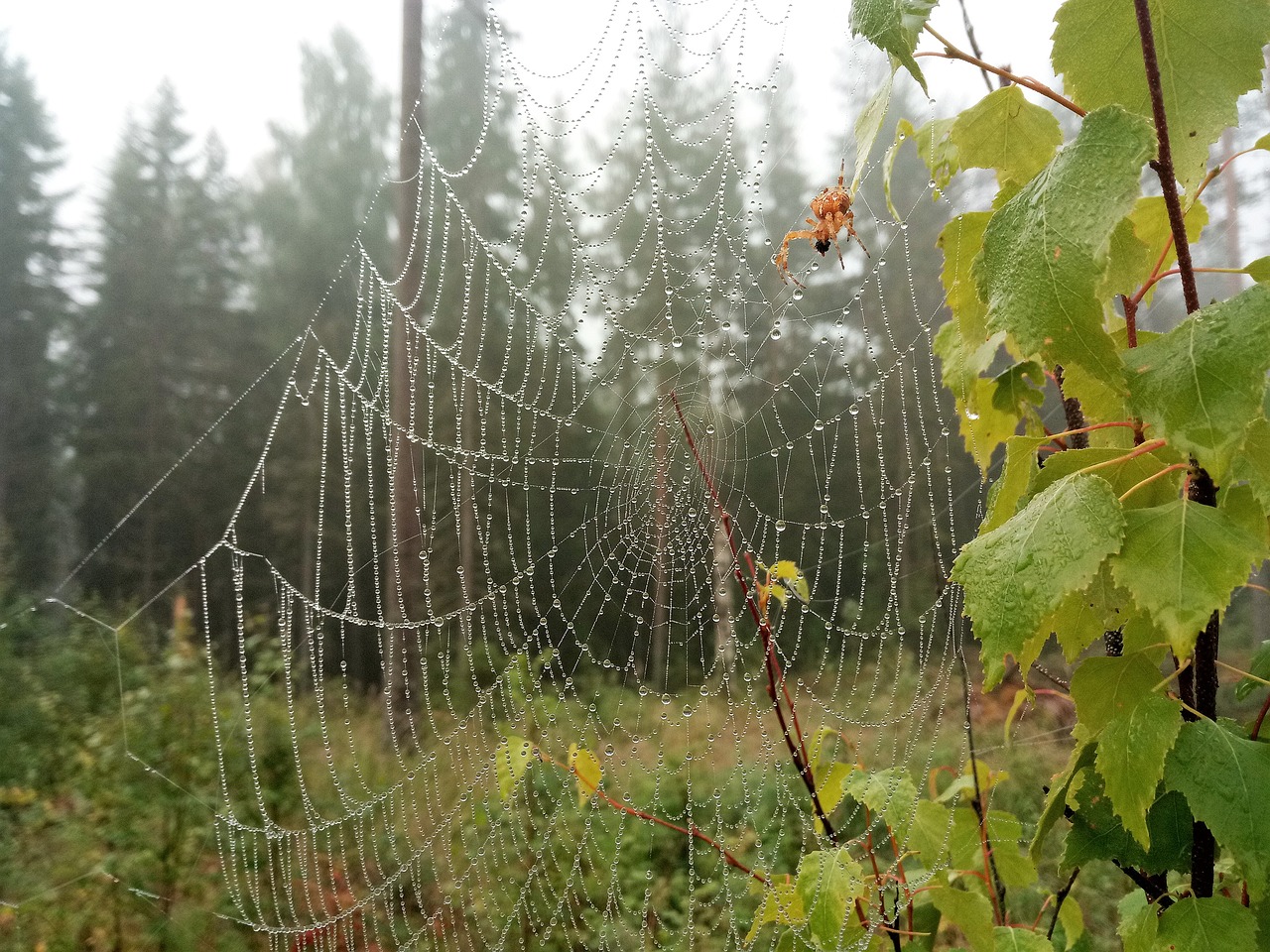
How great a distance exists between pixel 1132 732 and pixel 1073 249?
1.48 feet

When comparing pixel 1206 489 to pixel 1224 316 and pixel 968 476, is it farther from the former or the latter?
pixel 968 476

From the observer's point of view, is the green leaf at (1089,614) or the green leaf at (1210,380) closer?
the green leaf at (1210,380)

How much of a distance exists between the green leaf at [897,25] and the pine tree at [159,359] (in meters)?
19.8

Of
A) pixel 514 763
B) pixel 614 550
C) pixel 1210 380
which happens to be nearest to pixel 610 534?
pixel 614 550

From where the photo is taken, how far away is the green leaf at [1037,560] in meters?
0.63

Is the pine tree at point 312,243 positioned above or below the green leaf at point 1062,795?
above

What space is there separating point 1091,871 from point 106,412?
21.4 metres

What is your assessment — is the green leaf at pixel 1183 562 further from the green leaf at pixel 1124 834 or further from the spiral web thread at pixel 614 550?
the spiral web thread at pixel 614 550

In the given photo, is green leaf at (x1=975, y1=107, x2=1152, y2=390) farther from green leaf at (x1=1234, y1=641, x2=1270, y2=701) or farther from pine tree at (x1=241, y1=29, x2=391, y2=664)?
pine tree at (x1=241, y1=29, x2=391, y2=664)

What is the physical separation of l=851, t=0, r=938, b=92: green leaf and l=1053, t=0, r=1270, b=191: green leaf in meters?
0.17

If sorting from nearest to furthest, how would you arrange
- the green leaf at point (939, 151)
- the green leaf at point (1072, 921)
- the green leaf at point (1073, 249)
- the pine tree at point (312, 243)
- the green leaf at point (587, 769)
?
the green leaf at point (1073, 249) < the green leaf at point (939, 151) < the green leaf at point (1072, 921) < the green leaf at point (587, 769) < the pine tree at point (312, 243)

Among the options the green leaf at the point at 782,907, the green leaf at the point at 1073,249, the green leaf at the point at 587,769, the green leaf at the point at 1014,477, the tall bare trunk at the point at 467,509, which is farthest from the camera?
the tall bare trunk at the point at 467,509

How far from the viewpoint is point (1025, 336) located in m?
0.58

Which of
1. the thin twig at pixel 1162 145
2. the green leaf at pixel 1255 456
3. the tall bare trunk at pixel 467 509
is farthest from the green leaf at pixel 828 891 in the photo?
the tall bare trunk at pixel 467 509
